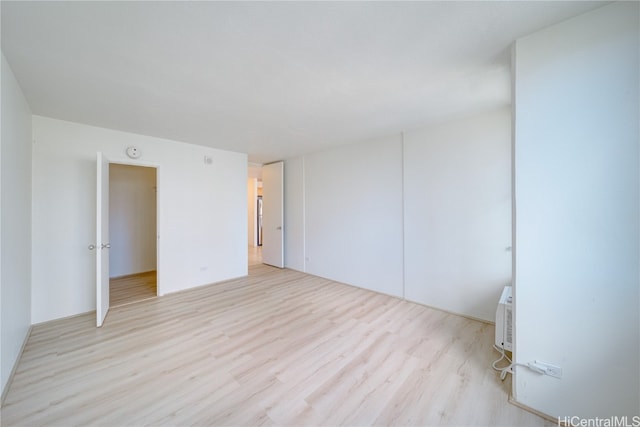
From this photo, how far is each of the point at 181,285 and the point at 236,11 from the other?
13.0 feet

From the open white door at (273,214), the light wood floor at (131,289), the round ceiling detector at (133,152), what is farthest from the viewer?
the open white door at (273,214)

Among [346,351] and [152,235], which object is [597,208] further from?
[152,235]

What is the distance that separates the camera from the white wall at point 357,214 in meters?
3.67

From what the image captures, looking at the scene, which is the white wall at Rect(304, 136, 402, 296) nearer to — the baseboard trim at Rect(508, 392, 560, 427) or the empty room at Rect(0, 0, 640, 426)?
the empty room at Rect(0, 0, 640, 426)

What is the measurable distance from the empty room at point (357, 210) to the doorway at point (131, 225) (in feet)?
3.86

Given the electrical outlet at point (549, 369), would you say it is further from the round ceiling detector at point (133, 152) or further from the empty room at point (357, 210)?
the round ceiling detector at point (133, 152)

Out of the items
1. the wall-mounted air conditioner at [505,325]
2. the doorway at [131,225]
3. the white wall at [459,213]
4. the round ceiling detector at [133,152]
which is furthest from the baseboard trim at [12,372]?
the white wall at [459,213]

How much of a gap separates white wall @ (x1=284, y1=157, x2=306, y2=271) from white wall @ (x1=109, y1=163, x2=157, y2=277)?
305 centimetres

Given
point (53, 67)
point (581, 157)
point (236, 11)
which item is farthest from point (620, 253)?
point (53, 67)

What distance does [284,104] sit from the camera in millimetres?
2502

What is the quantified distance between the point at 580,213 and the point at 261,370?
2514mm

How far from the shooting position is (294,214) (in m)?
5.32

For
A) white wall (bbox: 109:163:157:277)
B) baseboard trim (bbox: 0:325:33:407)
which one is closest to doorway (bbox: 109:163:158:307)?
white wall (bbox: 109:163:157:277)
